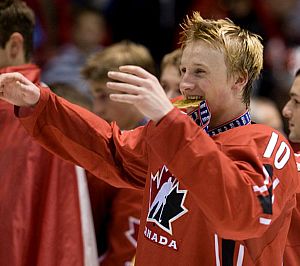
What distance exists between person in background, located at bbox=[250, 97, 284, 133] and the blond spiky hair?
89.9 inches

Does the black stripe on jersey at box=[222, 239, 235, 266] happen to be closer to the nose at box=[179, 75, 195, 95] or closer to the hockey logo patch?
the hockey logo patch

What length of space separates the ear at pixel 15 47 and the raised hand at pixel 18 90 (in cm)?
61

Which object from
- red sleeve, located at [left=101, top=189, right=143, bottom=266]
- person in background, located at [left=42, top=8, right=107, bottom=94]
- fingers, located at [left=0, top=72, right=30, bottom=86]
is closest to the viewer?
fingers, located at [left=0, top=72, right=30, bottom=86]

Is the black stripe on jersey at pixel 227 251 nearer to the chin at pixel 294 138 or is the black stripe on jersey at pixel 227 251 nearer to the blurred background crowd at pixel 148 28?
the chin at pixel 294 138

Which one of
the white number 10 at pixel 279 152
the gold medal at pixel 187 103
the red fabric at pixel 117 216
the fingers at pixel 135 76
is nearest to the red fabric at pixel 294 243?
the white number 10 at pixel 279 152

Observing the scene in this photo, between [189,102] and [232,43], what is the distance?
211 millimetres

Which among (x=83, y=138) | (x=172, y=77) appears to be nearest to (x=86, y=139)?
(x=83, y=138)

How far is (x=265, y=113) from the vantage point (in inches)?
199

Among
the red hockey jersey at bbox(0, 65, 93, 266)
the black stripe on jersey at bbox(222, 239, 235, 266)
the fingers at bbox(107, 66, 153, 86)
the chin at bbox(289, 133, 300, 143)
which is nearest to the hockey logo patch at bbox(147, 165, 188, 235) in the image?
the black stripe on jersey at bbox(222, 239, 235, 266)

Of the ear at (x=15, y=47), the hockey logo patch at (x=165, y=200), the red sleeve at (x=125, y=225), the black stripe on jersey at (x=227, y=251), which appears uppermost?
the ear at (x=15, y=47)

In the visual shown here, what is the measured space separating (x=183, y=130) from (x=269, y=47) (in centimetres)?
397

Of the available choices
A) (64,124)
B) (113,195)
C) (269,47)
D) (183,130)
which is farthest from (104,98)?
(269,47)

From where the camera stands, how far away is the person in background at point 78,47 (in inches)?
221

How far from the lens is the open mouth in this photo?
2275mm
